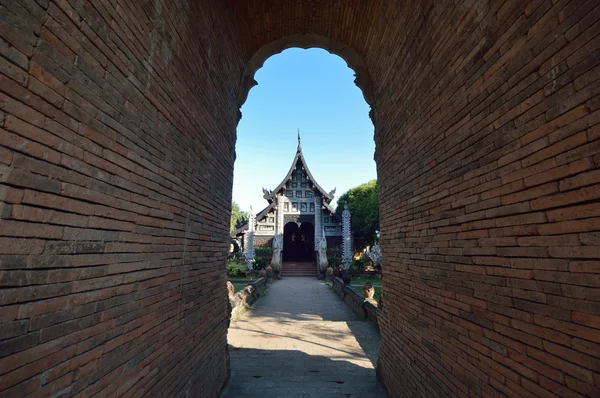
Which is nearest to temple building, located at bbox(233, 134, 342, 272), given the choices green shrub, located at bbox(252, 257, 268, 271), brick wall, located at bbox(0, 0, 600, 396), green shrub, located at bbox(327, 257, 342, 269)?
green shrub, located at bbox(327, 257, 342, 269)

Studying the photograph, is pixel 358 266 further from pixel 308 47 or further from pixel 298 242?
pixel 308 47

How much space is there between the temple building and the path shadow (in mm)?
17909

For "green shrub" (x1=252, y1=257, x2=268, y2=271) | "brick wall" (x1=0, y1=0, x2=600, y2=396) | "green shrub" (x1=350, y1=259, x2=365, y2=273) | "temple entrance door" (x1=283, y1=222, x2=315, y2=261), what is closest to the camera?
"brick wall" (x1=0, y1=0, x2=600, y2=396)

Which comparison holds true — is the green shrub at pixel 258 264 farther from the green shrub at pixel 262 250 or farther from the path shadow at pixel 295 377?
the path shadow at pixel 295 377

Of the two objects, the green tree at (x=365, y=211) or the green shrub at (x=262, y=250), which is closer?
the green shrub at (x=262, y=250)

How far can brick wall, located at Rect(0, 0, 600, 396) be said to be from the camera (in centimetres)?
144

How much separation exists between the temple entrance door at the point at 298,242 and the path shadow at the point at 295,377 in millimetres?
22728

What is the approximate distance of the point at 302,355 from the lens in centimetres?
571

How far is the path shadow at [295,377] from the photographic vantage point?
428cm

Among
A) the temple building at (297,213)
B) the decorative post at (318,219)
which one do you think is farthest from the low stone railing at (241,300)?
the decorative post at (318,219)

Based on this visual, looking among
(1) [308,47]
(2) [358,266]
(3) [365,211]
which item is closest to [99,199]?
(1) [308,47]

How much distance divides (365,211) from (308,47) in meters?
24.0

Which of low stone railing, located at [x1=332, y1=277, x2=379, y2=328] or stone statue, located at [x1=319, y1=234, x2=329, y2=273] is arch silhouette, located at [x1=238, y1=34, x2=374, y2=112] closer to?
low stone railing, located at [x1=332, y1=277, x2=379, y2=328]

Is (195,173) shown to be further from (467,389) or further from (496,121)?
(467,389)
